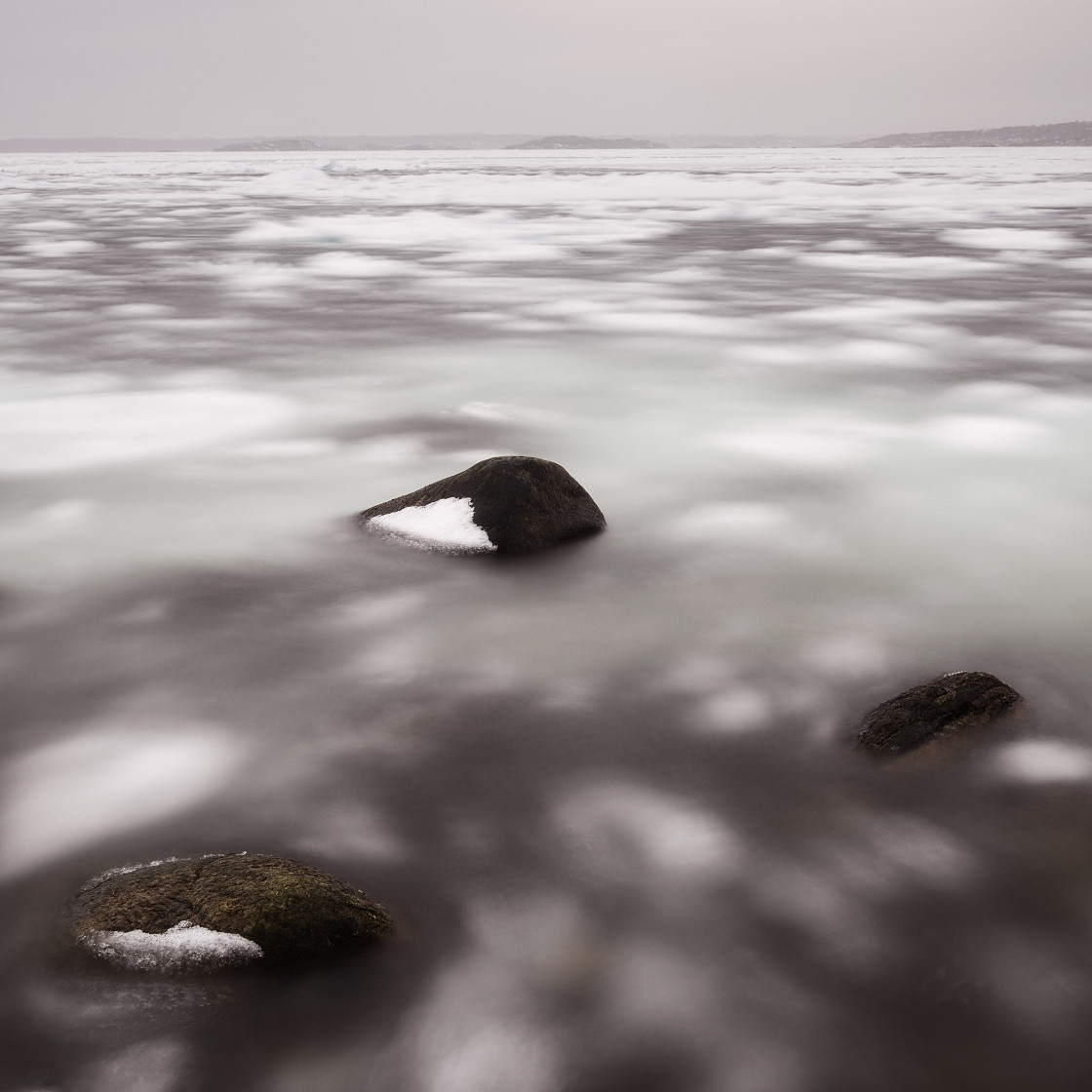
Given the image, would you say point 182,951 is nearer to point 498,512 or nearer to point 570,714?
point 570,714

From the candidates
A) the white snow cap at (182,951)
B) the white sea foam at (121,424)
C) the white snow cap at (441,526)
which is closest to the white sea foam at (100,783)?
the white snow cap at (182,951)

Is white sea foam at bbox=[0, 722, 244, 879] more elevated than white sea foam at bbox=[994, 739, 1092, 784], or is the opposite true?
white sea foam at bbox=[994, 739, 1092, 784]

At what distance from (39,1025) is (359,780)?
881 mm

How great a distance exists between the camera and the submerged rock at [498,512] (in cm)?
392

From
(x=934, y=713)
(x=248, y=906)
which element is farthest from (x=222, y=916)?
(x=934, y=713)

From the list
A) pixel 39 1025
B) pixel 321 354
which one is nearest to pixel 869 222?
pixel 321 354

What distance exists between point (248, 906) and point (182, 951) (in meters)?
0.13

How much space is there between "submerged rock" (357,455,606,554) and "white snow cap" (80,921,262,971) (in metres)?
2.09

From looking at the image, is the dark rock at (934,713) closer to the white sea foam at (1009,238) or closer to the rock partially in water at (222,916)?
the rock partially in water at (222,916)

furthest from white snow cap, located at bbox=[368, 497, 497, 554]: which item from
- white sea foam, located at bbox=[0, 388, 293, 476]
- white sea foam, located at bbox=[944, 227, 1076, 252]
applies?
white sea foam, located at bbox=[944, 227, 1076, 252]

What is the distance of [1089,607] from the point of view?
11.5 ft

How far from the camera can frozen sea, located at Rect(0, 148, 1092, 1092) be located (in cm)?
187

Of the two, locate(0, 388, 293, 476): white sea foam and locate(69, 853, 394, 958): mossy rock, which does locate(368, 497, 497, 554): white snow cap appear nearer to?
locate(0, 388, 293, 476): white sea foam

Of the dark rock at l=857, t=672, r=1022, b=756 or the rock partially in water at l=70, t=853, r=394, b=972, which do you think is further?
the dark rock at l=857, t=672, r=1022, b=756
